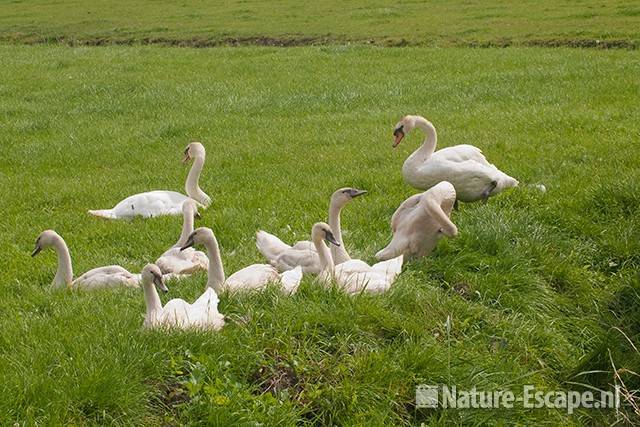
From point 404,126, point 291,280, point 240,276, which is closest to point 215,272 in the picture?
point 240,276

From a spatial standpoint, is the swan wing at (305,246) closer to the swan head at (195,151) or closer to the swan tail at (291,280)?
the swan tail at (291,280)

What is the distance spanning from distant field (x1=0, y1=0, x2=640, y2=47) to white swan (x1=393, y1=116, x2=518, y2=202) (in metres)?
15.1

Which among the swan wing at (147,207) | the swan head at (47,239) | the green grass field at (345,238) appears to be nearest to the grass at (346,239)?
the green grass field at (345,238)

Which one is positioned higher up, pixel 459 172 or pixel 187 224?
pixel 459 172

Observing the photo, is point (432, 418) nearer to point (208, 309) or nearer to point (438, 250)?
point (208, 309)

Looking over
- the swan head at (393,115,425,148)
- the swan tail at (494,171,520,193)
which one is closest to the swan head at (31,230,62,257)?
the swan head at (393,115,425,148)

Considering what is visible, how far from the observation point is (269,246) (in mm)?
7703

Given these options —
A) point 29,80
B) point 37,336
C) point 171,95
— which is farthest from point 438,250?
point 29,80

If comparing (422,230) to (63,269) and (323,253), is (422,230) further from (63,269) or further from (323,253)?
(63,269)

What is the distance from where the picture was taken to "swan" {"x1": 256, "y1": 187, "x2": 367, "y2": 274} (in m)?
7.35

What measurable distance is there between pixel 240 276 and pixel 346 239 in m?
1.98

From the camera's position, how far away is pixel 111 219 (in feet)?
32.3

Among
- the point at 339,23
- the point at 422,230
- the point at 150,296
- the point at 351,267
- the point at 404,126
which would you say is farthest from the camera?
the point at 339,23

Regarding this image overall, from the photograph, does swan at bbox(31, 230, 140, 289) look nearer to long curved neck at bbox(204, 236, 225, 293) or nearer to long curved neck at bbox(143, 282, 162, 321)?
long curved neck at bbox(204, 236, 225, 293)
